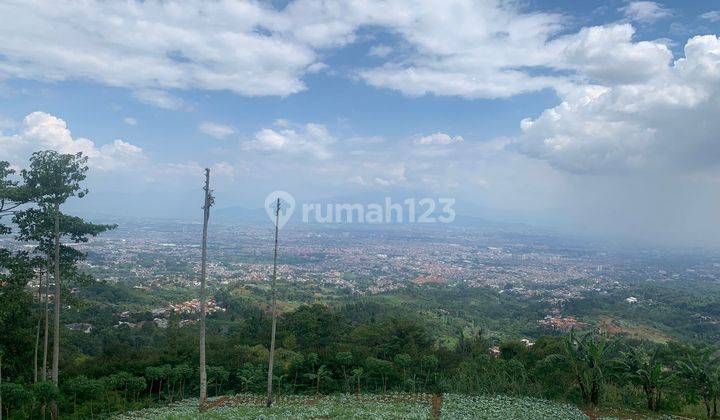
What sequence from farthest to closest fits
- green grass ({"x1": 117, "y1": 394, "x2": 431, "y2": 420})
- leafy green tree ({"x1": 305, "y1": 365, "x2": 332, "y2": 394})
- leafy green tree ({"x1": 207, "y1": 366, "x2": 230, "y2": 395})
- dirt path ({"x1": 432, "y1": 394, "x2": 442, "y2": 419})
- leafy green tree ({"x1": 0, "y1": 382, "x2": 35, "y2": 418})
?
leafy green tree ({"x1": 207, "y1": 366, "x2": 230, "y2": 395})
leafy green tree ({"x1": 305, "y1": 365, "x2": 332, "y2": 394})
leafy green tree ({"x1": 0, "y1": 382, "x2": 35, "y2": 418})
dirt path ({"x1": 432, "y1": 394, "x2": 442, "y2": 419})
green grass ({"x1": 117, "y1": 394, "x2": 431, "y2": 420})

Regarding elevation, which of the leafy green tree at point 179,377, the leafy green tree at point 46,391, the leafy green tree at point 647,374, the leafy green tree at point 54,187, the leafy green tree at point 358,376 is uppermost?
the leafy green tree at point 54,187

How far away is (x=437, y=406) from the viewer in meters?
13.1

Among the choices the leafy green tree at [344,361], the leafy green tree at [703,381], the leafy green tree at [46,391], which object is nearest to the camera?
the leafy green tree at [703,381]

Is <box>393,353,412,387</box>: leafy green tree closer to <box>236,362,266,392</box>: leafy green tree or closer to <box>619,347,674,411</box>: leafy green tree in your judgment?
<box>236,362,266,392</box>: leafy green tree

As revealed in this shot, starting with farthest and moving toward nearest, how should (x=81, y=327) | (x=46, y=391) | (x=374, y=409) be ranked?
(x=81, y=327)
(x=46, y=391)
(x=374, y=409)

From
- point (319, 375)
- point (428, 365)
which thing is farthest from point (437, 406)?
point (319, 375)

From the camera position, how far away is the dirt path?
1193 centimetres

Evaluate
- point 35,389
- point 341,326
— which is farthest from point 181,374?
point 341,326

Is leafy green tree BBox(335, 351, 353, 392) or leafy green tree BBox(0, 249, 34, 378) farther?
leafy green tree BBox(335, 351, 353, 392)

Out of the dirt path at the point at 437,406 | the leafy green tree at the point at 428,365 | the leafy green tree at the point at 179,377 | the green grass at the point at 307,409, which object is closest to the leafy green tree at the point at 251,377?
the green grass at the point at 307,409

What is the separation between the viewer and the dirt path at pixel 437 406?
39.1 feet

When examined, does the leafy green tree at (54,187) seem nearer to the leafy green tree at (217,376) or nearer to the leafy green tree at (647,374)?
the leafy green tree at (217,376)

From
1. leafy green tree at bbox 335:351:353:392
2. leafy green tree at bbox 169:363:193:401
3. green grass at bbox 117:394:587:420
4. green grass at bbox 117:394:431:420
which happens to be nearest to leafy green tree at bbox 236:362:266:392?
green grass at bbox 117:394:431:420

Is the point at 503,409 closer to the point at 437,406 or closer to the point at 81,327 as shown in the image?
the point at 437,406
